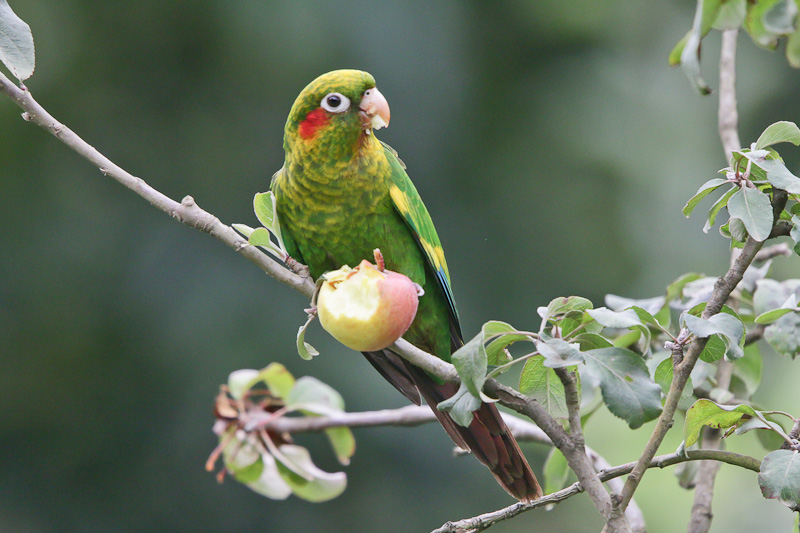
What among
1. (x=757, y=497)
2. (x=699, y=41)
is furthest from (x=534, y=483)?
(x=757, y=497)

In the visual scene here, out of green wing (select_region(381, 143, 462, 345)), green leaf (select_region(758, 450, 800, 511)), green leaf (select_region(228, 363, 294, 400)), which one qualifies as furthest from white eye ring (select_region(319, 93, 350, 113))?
green leaf (select_region(758, 450, 800, 511))

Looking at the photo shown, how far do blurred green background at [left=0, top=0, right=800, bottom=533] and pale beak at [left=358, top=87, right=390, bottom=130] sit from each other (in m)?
2.35

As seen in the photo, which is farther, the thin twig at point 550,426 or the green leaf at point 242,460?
the green leaf at point 242,460

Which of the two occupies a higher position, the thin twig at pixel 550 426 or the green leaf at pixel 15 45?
the green leaf at pixel 15 45

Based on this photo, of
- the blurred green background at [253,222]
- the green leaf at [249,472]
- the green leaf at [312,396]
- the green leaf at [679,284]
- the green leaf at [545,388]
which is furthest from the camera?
the blurred green background at [253,222]

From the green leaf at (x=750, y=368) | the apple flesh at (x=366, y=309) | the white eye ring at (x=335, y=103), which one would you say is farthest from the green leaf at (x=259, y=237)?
the green leaf at (x=750, y=368)

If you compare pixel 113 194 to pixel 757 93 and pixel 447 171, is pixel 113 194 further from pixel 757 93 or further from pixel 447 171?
pixel 757 93

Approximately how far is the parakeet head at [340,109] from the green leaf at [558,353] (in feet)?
2.91

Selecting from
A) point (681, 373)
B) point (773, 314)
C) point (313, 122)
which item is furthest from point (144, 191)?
point (773, 314)

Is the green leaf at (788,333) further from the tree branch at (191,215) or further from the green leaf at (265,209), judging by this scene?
the green leaf at (265,209)

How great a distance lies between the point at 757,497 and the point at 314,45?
3445mm

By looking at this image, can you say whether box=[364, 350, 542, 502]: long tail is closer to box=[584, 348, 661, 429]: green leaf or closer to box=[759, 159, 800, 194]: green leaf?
box=[584, 348, 661, 429]: green leaf

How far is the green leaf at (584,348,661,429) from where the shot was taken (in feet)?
2.62

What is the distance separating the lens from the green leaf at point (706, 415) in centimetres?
85
